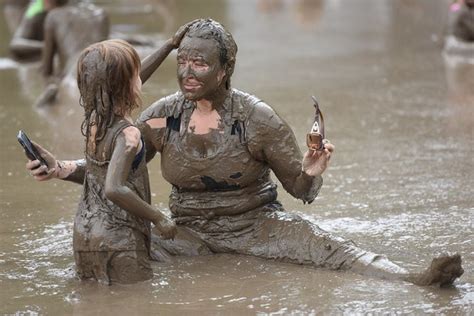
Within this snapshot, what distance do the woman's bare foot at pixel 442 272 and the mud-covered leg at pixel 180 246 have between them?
107 cm

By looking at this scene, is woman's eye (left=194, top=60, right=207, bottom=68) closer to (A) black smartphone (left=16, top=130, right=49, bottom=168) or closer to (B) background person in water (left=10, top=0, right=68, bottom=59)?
(A) black smartphone (left=16, top=130, right=49, bottom=168)

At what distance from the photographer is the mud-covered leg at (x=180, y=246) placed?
5.14 m

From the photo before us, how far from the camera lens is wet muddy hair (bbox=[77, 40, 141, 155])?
15.5ft

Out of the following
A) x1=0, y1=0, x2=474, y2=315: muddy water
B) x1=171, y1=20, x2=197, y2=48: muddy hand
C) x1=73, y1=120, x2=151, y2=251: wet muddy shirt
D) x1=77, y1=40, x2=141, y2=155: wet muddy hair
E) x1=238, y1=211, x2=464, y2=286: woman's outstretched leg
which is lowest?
x1=0, y1=0, x2=474, y2=315: muddy water

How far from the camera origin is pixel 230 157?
515 cm

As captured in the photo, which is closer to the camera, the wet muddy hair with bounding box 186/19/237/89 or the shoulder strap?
the shoulder strap

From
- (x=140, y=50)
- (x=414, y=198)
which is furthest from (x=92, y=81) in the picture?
(x=140, y=50)

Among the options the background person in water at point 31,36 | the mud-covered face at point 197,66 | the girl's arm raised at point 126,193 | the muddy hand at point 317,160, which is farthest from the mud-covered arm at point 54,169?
the background person in water at point 31,36

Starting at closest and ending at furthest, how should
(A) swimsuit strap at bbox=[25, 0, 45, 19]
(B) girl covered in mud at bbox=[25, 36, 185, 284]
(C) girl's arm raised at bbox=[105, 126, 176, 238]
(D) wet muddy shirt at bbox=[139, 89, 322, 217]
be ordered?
1. (C) girl's arm raised at bbox=[105, 126, 176, 238]
2. (B) girl covered in mud at bbox=[25, 36, 185, 284]
3. (D) wet muddy shirt at bbox=[139, 89, 322, 217]
4. (A) swimsuit strap at bbox=[25, 0, 45, 19]

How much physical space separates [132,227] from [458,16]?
9468 millimetres

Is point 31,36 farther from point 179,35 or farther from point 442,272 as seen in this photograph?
point 442,272

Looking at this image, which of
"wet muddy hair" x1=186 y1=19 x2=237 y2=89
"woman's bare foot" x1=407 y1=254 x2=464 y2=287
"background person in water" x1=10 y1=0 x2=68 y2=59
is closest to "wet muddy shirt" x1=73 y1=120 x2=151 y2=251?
"wet muddy hair" x1=186 y1=19 x2=237 y2=89

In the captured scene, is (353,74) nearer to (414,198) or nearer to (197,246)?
(414,198)

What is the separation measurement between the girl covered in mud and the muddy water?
11 cm
